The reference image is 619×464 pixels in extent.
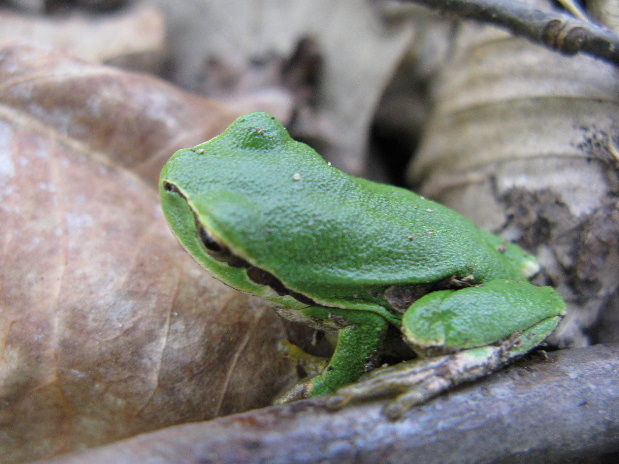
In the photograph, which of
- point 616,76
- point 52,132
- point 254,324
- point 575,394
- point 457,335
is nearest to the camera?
point 575,394

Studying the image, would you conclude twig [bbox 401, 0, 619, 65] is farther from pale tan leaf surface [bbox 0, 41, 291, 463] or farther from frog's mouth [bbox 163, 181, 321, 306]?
frog's mouth [bbox 163, 181, 321, 306]

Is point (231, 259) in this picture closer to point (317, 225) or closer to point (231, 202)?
point (231, 202)

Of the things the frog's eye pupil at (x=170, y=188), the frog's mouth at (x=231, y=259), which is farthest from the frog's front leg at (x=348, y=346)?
the frog's eye pupil at (x=170, y=188)

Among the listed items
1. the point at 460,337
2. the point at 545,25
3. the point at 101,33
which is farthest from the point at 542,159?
the point at 101,33

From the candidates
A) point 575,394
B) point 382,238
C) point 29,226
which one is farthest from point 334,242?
point 29,226

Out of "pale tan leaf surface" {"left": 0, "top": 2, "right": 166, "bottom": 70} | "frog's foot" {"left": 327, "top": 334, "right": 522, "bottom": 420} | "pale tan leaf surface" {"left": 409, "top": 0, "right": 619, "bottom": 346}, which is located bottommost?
"frog's foot" {"left": 327, "top": 334, "right": 522, "bottom": 420}

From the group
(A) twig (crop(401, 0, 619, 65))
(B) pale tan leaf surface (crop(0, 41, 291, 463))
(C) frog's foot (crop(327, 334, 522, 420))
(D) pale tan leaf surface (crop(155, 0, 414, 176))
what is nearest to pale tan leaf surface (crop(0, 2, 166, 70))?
(D) pale tan leaf surface (crop(155, 0, 414, 176))

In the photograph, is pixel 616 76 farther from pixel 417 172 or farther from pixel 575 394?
pixel 575 394
